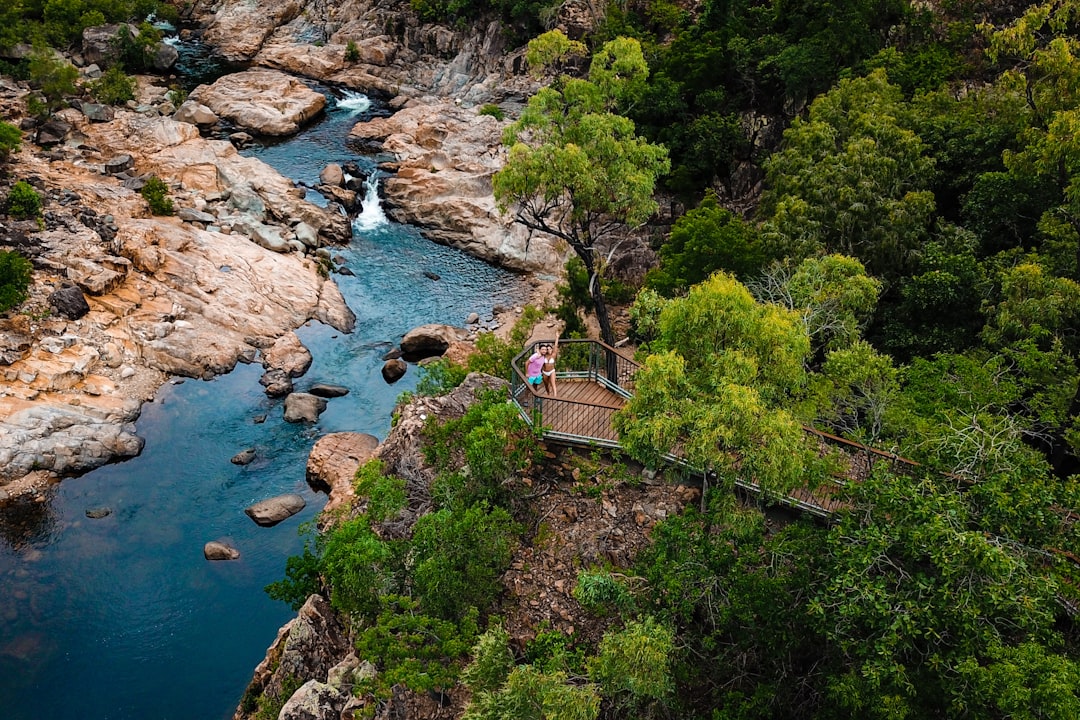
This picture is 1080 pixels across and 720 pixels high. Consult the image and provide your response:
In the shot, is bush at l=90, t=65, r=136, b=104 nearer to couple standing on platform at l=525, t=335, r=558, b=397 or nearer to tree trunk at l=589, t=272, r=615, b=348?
tree trunk at l=589, t=272, r=615, b=348

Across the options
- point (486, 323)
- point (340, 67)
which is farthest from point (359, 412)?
point (340, 67)

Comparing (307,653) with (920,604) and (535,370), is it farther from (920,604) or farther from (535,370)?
(920,604)

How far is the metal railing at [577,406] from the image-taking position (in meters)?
19.9

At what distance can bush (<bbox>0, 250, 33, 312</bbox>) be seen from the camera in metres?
31.8

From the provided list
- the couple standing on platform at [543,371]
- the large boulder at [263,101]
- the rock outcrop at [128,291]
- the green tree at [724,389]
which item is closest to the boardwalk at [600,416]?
the couple standing on platform at [543,371]

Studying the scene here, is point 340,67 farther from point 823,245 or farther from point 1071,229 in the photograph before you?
point 1071,229

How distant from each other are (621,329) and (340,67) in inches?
1582

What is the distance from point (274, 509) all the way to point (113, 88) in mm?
37054

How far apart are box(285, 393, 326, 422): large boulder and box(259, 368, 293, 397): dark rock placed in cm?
48

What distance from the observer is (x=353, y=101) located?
193ft

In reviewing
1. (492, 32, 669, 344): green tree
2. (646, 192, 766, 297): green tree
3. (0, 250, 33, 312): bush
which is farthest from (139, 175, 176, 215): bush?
(646, 192, 766, 297): green tree

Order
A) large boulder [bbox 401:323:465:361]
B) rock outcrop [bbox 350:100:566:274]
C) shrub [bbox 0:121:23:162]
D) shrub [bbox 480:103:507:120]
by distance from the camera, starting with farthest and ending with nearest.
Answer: shrub [bbox 480:103:507:120] < rock outcrop [bbox 350:100:566:274] < shrub [bbox 0:121:23:162] < large boulder [bbox 401:323:465:361]

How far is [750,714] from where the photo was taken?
14.7 meters

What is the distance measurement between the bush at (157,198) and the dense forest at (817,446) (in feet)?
75.5
